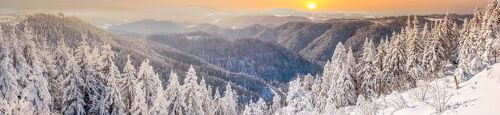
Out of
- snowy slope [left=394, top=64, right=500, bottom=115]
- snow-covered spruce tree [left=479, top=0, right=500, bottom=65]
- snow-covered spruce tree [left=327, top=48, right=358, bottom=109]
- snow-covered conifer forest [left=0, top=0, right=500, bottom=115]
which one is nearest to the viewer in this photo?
snowy slope [left=394, top=64, right=500, bottom=115]

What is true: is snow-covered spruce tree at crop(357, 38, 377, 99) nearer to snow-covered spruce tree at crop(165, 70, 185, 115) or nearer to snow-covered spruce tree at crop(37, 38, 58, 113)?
snow-covered spruce tree at crop(165, 70, 185, 115)

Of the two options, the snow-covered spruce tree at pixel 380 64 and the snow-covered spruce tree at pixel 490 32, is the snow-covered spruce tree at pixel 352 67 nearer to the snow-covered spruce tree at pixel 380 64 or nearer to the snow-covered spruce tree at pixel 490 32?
the snow-covered spruce tree at pixel 380 64

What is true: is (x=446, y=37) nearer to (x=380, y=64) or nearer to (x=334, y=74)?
(x=380, y=64)

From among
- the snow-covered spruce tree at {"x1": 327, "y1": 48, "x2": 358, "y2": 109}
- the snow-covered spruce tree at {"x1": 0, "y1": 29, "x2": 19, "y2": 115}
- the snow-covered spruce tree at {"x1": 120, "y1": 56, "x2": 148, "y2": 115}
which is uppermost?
the snow-covered spruce tree at {"x1": 0, "y1": 29, "x2": 19, "y2": 115}

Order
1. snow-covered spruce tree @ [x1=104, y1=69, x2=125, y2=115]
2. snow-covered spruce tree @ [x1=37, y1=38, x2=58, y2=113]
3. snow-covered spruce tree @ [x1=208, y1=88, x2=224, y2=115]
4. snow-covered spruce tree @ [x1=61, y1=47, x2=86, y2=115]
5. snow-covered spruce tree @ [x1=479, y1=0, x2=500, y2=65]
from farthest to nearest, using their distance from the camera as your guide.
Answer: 1. snow-covered spruce tree @ [x1=208, y1=88, x2=224, y2=115]
2. snow-covered spruce tree @ [x1=479, y1=0, x2=500, y2=65]
3. snow-covered spruce tree @ [x1=37, y1=38, x2=58, y2=113]
4. snow-covered spruce tree @ [x1=104, y1=69, x2=125, y2=115]
5. snow-covered spruce tree @ [x1=61, y1=47, x2=86, y2=115]

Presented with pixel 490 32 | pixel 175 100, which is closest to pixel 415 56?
pixel 490 32

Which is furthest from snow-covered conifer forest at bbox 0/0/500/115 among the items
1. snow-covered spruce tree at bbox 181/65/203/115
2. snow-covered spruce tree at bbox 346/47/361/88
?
snow-covered spruce tree at bbox 181/65/203/115

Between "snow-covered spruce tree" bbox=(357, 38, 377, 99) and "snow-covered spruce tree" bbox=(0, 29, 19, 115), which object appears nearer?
"snow-covered spruce tree" bbox=(0, 29, 19, 115)

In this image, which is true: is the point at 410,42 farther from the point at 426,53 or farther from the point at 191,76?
the point at 191,76
